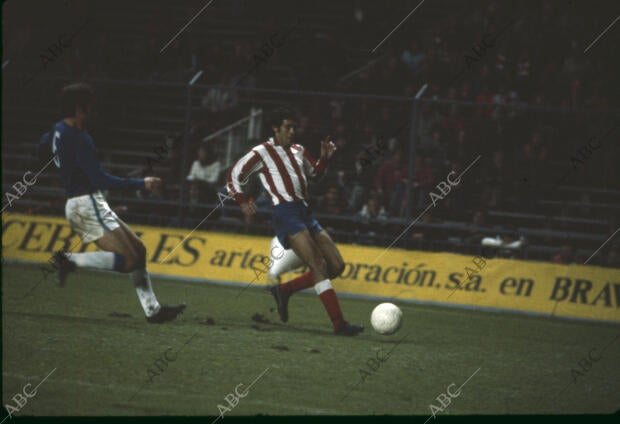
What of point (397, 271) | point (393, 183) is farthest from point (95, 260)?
point (393, 183)

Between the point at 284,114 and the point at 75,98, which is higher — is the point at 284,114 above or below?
above

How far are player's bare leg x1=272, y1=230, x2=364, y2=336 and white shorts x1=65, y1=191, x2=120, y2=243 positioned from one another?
186cm

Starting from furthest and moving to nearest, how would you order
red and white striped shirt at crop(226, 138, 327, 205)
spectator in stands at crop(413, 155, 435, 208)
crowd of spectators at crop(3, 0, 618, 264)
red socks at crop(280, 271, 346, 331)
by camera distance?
crowd of spectators at crop(3, 0, 618, 264) < spectator in stands at crop(413, 155, 435, 208) < red and white striped shirt at crop(226, 138, 327, 205) < red socks at crop(280, 271, 346, 331)

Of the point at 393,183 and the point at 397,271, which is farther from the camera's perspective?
the point at 393,183

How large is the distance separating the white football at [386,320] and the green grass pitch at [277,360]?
0.37ft

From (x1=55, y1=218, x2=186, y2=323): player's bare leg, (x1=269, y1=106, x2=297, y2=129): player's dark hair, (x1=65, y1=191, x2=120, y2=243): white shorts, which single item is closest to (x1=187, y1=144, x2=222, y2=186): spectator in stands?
(x1=269, y1=106, x2=297, y2=129): player's dark hair

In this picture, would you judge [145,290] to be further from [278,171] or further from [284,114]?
[284,114]

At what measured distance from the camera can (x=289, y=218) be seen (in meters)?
10.9

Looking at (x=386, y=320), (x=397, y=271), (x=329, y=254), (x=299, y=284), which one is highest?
(x=397, y=271)

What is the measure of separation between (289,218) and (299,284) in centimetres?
75

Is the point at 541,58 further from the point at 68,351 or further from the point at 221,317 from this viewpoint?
the point at 68,351

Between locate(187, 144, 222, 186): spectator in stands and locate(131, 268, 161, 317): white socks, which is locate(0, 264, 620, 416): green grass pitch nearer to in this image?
locate(131, 268, 161, 317): white socks

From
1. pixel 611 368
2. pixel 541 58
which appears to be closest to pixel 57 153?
pixel 611 368

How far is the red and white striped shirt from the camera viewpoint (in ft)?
36.1
